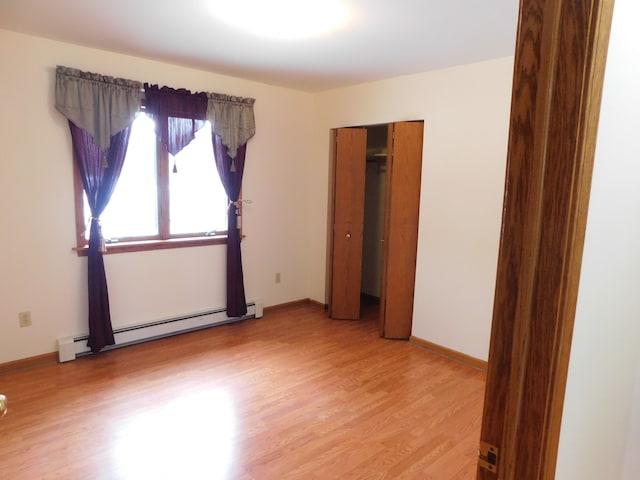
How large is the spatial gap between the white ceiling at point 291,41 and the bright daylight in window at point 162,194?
30.9 inches

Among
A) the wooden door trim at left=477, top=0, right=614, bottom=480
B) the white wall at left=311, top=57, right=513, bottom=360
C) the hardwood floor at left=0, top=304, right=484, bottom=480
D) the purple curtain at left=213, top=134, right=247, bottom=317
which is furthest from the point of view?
the purple curtain at left=213, top=134, right=247, bottom=317

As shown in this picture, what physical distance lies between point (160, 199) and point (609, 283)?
363cm

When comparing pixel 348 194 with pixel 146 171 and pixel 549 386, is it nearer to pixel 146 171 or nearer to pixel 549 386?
pixel 146 171

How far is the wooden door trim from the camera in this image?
0.70 m

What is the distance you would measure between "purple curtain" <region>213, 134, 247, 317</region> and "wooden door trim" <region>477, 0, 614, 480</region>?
3634 mm

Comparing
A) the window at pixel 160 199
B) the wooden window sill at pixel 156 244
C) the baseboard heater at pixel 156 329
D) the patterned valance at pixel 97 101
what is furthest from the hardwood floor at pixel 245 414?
the patterned valance at pixel 97 101

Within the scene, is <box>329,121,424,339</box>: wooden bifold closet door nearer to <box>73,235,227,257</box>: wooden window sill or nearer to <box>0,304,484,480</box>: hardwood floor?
<box>0,304,484,480</box>: hardwood floor

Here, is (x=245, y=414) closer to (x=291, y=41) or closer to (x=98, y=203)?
(x=98, y=203)

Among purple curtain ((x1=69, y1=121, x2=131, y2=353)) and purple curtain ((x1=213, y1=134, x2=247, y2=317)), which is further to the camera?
purple curtain ((x1=213, y1=134, x2=247, y2=317))

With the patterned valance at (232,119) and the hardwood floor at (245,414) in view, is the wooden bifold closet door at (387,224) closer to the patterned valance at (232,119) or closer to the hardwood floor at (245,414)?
the hardwood floor at (245,414)

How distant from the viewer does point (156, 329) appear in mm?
3844

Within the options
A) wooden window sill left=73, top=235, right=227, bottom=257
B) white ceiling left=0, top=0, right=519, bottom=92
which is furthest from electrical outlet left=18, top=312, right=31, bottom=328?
white ceiling left=0, top=0, right=519, bottom=92

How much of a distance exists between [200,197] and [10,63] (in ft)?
5.88

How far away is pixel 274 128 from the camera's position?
4.52 m
